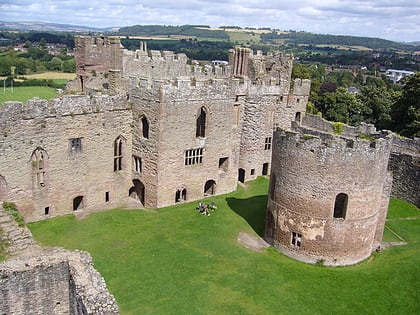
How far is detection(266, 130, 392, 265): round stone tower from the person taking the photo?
71.5 feet

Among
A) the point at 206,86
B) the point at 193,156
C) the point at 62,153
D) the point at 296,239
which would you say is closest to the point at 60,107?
the point at 62,153

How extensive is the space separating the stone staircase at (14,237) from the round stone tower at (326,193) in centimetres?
1303

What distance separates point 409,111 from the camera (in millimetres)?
49125

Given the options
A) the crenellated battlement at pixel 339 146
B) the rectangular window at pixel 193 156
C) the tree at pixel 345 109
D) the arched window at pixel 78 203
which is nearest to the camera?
the crenellated battlement at pixel 339 146

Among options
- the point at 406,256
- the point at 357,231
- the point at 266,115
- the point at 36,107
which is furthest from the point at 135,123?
the point at 406,256

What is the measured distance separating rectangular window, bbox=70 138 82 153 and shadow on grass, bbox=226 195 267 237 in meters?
11.1

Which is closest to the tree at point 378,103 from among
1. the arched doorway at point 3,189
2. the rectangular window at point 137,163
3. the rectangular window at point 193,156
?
the rectangular window at point 193,156

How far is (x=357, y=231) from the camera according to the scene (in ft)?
75.2

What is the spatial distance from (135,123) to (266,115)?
37.4 ft

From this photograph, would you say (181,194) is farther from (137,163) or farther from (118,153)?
(118,153)

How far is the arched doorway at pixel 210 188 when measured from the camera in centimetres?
3216

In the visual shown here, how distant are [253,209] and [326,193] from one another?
8.92m

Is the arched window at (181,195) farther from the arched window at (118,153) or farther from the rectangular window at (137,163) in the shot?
the arched window at (118,153)

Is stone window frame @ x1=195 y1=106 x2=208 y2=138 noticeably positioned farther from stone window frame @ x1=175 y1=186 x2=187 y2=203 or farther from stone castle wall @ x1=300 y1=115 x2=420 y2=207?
stone castle wall @ x1=300 y1=115 x2=420 y2=207
